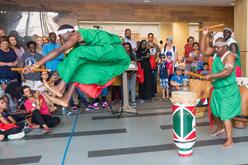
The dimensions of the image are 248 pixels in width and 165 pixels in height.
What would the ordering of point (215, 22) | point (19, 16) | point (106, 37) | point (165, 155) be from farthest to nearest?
point (215, 22) → point (19, 16) → point (165, 155) → point (106, 37)

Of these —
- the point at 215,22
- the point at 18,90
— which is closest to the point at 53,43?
the point at 18,90

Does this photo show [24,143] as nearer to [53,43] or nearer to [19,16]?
[53,43]

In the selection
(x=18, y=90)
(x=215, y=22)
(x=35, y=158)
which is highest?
(x=215, y=22)

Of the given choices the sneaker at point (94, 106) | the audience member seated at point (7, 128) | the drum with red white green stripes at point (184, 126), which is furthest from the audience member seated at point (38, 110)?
the drum with red white green stripes at point (184, 126)

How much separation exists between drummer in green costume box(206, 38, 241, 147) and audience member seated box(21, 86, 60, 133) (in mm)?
2484

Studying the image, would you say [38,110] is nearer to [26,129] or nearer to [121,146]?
[26,129]

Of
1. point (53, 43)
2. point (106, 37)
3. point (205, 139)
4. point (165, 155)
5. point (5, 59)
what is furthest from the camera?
point (53, 43)

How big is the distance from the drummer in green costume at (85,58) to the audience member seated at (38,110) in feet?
4.76

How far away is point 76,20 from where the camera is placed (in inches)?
313

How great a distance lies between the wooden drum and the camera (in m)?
4.53

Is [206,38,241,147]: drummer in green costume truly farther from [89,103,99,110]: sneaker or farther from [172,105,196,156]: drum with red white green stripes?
[89,103,99,110]: sneaker

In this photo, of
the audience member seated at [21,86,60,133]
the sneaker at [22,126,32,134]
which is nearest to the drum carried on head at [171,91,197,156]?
the audience member seated at [21,86,60,133]

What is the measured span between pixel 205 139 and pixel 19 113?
2847 millimetres

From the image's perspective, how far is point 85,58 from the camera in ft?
8.82
